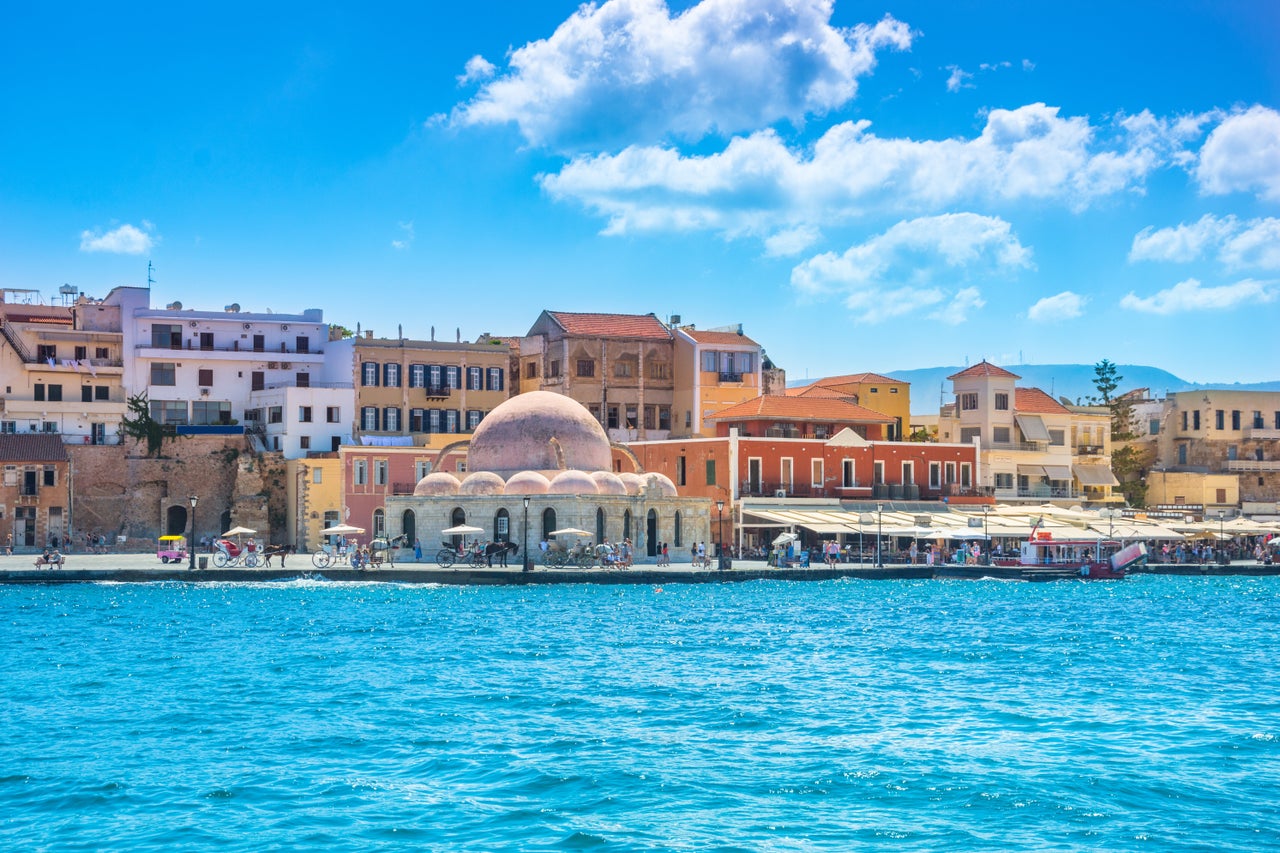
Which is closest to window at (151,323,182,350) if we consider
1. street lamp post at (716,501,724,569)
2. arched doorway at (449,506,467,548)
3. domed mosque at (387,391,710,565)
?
domed mosque at (387,391,710,565)

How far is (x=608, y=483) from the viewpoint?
163ft

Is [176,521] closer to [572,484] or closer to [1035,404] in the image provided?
[572,484]

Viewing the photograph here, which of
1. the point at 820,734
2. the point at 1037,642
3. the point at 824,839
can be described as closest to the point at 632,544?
the point at 1037,642

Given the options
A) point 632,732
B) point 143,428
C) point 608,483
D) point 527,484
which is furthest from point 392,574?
point 632,732

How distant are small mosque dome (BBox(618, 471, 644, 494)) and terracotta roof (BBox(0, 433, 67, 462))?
783 inches

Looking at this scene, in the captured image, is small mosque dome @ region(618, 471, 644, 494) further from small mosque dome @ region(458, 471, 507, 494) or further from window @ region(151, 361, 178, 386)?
window @ region(151, 361, 178, 386)

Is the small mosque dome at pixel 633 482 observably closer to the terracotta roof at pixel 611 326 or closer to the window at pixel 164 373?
the terracotta roof at pixel 611 326

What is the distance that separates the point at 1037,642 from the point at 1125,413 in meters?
46.6

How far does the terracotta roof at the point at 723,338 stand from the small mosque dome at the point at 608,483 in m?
16.4

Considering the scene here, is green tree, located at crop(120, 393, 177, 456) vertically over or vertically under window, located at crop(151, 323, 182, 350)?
under

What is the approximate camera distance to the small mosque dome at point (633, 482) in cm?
5072

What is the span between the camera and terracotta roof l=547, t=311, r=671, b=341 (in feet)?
213

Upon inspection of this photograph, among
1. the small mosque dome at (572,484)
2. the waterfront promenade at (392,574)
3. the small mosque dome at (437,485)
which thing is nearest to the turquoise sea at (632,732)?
the waterfront promenade at (392,574)

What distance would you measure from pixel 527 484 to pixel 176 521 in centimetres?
1708
